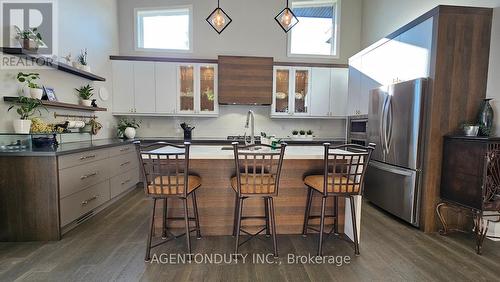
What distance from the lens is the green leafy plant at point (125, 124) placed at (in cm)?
467

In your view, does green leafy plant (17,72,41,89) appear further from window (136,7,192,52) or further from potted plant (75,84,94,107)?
window (136,7,192,52)

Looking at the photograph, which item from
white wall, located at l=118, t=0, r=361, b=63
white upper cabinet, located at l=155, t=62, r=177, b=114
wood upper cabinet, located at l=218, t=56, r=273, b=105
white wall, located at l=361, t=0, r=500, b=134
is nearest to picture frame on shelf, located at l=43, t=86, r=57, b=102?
white upper cabinet, located at l=155, t=62, r=177, b=114

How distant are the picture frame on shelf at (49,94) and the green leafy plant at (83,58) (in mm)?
766

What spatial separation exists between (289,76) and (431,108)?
2.65m

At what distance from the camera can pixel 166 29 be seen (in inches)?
199

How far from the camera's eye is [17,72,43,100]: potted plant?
8.83 ft

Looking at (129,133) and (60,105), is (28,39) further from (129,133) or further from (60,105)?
(129,133)

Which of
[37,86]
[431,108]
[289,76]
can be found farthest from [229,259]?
[289,76]

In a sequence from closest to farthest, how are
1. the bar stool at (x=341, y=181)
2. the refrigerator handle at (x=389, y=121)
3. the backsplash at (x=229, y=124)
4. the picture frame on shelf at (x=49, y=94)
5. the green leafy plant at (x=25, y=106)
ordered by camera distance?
the bar stool at (x=341, y=181), the green leafy plant at (x=25, y=106), the picture frame on shelf at (x=49, y=94), the refrigerator handle at (x=389, y=121), the backsplash at (x=229, y=124)

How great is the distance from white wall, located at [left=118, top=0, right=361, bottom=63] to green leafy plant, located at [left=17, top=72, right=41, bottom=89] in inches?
93.5

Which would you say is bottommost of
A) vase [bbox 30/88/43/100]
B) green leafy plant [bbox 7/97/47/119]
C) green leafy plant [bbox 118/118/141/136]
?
green leafy plant [bbox 118/118/141/136]

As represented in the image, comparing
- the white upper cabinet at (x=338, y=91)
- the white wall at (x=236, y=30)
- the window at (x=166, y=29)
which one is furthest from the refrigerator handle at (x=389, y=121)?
the window at (x=166, y=29)

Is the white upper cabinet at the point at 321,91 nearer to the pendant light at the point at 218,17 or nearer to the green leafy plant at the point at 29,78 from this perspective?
the pendant light at the point at 218,17

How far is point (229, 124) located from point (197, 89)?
0.97 meters
